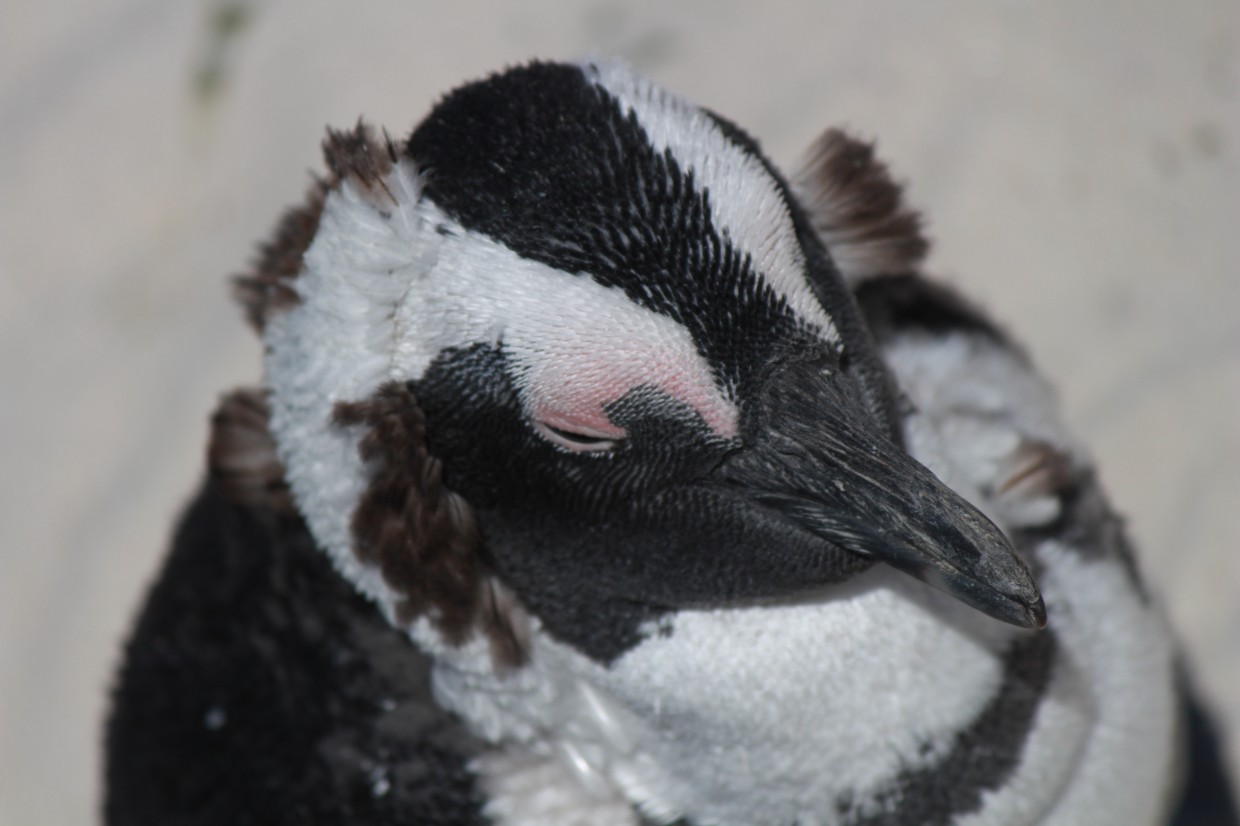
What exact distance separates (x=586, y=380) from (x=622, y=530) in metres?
0.21

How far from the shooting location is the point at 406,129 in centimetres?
328

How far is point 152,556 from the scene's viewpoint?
2.95 metres

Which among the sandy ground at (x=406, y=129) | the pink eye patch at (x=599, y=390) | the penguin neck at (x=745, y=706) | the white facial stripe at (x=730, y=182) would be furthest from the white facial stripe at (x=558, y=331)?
the sandy ground at (x=406, y=129)

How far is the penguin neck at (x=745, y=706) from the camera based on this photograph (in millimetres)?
1564

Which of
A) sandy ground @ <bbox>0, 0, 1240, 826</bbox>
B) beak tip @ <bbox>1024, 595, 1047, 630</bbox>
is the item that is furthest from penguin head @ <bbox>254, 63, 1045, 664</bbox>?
sandy ground @ <bbox>0, 0, 1240, 826</bbox>

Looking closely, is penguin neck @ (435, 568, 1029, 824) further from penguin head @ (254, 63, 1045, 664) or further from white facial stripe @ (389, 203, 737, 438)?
→ white facial stripe @ (389, 203, 737, 438)

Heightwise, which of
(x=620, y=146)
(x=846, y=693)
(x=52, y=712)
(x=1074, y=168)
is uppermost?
(x=1074, y=168)

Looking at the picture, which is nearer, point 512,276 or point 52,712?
point 512,276

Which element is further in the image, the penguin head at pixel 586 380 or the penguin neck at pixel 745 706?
the penguin neck at pixel 745 706

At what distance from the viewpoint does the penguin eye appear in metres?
1.39

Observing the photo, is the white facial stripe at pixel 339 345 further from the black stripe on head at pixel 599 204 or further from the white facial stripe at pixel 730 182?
the white facial stripe at pixel 730 182


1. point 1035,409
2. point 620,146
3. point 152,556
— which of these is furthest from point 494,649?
point 152,556

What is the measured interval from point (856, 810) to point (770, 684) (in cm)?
19

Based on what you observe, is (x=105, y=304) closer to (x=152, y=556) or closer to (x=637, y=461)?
(x=152, y=556)
